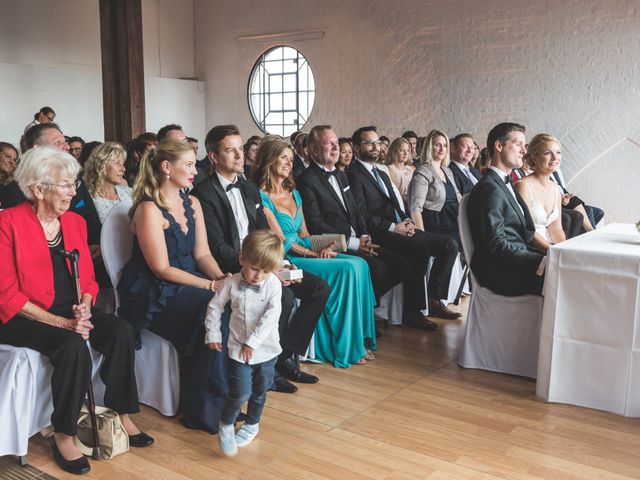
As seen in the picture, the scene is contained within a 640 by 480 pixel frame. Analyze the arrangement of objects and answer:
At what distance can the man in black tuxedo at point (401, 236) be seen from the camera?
5145 millimetres

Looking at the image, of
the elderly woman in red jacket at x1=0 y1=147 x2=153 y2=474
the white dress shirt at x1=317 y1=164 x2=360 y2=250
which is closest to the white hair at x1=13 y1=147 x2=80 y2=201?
the elderly woman in red jacket at x1=0 y1=147 x2=153 y2=474

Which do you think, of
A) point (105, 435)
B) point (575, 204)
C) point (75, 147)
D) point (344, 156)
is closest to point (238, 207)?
point (105, 435)

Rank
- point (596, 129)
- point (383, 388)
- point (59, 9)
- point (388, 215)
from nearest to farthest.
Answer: point (383, 388)
point (388, 215)
point (596, 129)
point (59, 9)

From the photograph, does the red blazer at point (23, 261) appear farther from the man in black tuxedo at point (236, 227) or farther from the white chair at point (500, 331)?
the white chair at point (500, 331)

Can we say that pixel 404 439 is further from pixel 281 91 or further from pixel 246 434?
pixel 281 91

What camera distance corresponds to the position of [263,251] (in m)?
2.84

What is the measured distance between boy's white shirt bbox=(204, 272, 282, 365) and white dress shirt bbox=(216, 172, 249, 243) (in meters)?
1.01

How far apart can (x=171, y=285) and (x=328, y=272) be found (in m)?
1.21

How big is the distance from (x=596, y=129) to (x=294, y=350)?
693 centimetres

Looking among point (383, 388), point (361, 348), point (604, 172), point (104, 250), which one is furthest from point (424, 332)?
point (604, 172)

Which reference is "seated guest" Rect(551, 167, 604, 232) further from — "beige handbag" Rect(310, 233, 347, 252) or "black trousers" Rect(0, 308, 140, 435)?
"black trousers" Rect(0, 308, 140, 435)

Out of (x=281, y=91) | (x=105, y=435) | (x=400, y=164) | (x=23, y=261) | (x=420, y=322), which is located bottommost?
(x=420, y=322)

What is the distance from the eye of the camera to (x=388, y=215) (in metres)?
5.35

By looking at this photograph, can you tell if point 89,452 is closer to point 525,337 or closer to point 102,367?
point 102,367
